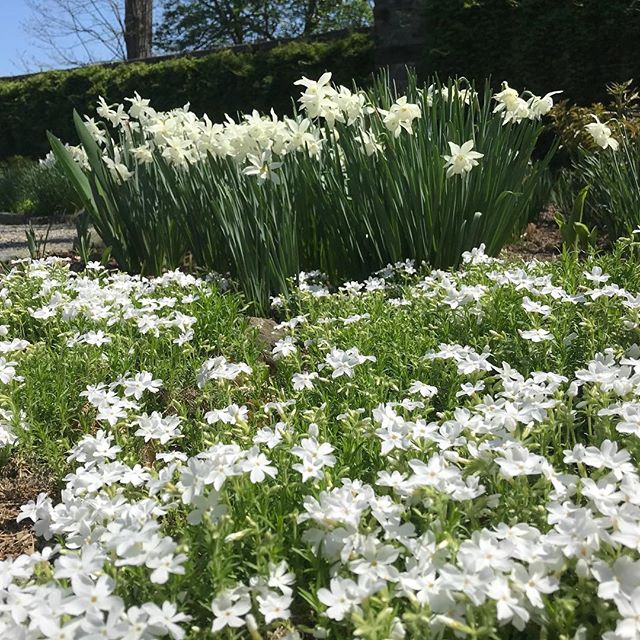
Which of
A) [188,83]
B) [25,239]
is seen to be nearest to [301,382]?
[25,239]

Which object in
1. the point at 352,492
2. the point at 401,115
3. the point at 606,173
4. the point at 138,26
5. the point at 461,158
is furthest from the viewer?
the point at 138,26

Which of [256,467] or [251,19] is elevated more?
[251,19]

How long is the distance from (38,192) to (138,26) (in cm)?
647

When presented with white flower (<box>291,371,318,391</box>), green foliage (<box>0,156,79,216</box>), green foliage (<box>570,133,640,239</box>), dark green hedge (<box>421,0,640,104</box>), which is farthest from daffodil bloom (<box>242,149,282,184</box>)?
green foliage (<box>0,156,79,216</box>)

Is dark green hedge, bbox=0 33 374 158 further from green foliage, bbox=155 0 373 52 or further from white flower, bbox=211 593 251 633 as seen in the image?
green foliage, bbox=155 0 373 52

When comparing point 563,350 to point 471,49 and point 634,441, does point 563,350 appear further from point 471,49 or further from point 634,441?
point 471,49

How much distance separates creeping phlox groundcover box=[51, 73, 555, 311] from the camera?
3480 mm

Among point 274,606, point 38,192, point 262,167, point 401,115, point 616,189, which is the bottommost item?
point 274,606

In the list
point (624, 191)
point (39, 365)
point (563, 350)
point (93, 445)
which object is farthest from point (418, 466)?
point (624, 191)

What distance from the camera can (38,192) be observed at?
1012cm

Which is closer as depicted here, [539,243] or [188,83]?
[539,243]

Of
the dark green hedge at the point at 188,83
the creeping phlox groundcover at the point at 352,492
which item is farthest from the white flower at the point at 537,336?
the dark green hedge at the point at 188,83

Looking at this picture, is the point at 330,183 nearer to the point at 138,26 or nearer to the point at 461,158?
the point at 461,158

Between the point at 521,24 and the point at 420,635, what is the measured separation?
8353mm
